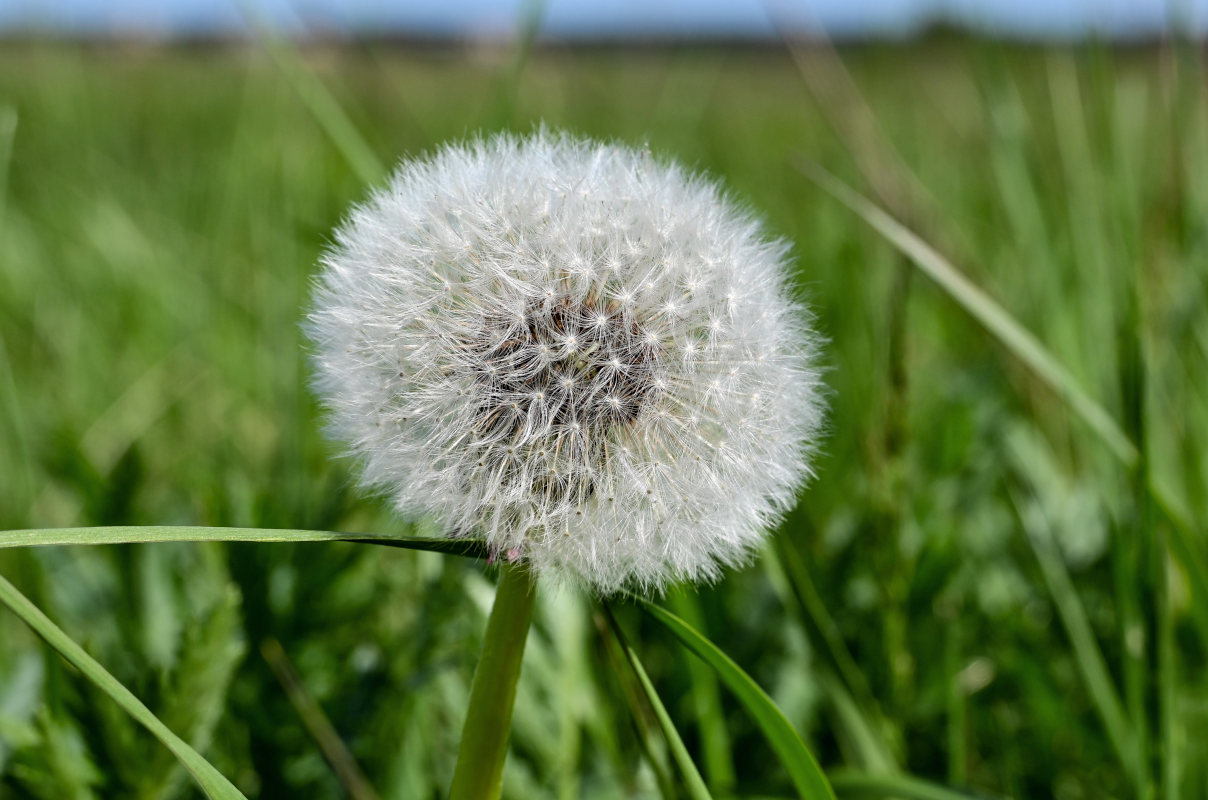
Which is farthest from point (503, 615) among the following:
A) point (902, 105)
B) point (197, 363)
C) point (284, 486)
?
point (902, 105)

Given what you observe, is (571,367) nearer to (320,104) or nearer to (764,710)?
(764,710)

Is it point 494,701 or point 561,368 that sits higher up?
point 561,368

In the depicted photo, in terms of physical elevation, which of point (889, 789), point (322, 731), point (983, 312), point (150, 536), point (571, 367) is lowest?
point (889, 789)

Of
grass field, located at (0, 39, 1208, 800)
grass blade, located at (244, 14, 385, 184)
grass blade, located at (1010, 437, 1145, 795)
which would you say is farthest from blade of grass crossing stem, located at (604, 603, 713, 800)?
grass blade, located at (244, 14, 385, 184)

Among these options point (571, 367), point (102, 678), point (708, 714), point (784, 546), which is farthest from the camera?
point (708, 714)

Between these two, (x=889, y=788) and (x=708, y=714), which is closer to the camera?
(x=889, y=788)

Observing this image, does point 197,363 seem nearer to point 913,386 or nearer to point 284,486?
point 284,486

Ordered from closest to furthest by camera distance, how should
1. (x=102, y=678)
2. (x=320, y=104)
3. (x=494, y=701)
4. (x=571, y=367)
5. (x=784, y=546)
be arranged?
1. (x=102, y=678)
2. (x=494, y=701)
3. (x=571, y=367)
4. (x=784, y=546)
5. (x=320, y=104)

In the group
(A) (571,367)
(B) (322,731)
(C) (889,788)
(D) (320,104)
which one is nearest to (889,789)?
(C) (889,788)

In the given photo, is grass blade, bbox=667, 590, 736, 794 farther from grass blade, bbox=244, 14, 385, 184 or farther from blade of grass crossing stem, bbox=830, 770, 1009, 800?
grass blade, bbox=244, 14, 385, 184
